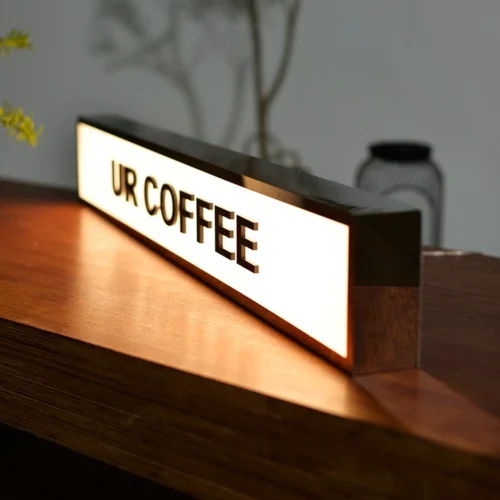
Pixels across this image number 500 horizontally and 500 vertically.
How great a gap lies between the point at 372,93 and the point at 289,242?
6.22ft

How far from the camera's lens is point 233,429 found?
721 millimetres

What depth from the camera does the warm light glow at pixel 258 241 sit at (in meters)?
0.74

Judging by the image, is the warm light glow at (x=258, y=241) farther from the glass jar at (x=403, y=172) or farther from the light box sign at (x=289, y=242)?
the glass jar at (x=403, y=172)

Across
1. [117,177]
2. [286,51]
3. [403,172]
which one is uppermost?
[286,51]

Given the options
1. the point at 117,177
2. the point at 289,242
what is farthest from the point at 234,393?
the point at 117,177

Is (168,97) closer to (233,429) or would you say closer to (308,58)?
(308,58)

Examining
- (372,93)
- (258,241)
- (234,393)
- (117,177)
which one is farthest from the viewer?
(372,93)

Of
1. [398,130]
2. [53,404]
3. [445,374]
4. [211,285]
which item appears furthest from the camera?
[398,130]

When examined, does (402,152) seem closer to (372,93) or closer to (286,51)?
(372,93)

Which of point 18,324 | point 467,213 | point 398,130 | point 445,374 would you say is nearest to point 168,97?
point 398,130

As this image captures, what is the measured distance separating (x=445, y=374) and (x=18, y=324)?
39cm

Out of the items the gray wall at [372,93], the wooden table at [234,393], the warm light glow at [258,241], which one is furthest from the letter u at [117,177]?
the gray wall at [372,93]

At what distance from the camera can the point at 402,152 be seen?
2.39m

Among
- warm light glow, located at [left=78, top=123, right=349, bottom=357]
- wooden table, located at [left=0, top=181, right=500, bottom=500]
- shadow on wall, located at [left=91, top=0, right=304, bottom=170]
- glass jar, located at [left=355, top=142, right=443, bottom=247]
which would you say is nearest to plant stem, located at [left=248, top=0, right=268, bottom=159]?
shadow on wall, located at [left=91, top=0, right=304, bottom=170]
